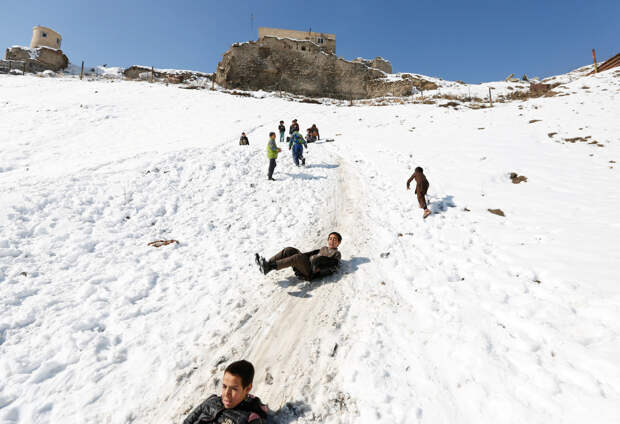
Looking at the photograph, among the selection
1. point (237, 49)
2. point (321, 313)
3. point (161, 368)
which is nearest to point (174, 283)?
point (161, 368)

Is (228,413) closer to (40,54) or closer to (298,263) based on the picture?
(298,263)

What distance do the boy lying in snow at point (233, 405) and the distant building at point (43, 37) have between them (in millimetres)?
87713

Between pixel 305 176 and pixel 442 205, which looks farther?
pixel 305 176

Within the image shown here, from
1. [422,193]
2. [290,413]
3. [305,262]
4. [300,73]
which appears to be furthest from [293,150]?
[300,73]

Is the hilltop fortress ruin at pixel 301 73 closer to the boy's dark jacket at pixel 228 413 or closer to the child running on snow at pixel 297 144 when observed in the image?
the child running on snow at pixel 297 144

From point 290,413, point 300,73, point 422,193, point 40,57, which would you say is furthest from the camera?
point 300,73

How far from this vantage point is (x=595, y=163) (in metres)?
10.9

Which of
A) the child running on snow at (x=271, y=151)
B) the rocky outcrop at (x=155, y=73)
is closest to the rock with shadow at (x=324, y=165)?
the child running on snow at (x=271, y=151)

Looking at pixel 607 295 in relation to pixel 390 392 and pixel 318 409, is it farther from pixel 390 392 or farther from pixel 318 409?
pixel 318 409

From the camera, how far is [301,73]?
58.9 m

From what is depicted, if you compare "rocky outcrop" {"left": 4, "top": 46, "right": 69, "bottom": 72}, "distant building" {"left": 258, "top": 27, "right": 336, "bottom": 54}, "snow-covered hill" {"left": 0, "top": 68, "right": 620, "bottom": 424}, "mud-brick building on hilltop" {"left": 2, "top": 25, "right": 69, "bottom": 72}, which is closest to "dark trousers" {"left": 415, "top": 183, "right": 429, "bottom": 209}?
"snow-covered hill" {"left": 0, "top": 68, "right": 620, "bottom": 424}

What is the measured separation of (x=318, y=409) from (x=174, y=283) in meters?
4.00

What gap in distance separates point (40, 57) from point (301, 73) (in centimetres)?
5463

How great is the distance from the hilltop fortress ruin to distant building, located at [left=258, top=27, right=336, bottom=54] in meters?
10.3
